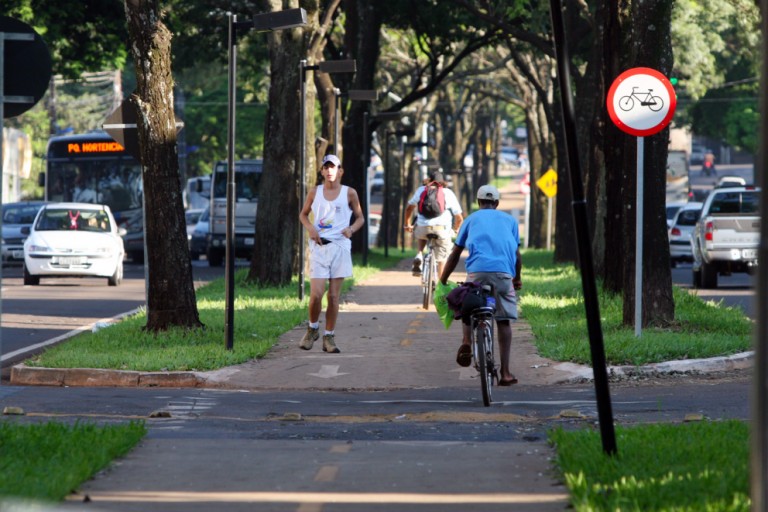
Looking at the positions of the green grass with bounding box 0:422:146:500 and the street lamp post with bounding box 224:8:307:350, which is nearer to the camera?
the green grass with bounding box 0:422:146:500

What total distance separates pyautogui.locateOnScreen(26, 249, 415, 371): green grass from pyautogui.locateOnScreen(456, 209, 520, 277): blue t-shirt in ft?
8.98

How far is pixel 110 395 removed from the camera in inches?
482

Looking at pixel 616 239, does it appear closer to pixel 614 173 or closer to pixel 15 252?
pixel 614 173

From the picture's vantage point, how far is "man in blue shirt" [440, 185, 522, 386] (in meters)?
12.3

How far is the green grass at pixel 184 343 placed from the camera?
1370 cm

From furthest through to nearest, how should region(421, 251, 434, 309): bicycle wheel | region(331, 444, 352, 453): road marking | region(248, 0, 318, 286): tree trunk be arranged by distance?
region(248, 0, 318, 286): tree trunk < region(421, 251, 434, 309): bicycle wheel < region(331, 444, 352, 453): road marking

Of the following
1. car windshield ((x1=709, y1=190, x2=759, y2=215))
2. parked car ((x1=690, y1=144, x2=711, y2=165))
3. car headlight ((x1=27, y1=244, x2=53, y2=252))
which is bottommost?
car headlight ((x1=27, y1=244, x2=53, y2=252))

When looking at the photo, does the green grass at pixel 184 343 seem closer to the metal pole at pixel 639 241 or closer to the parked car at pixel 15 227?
the metal pole at pixel 639 241

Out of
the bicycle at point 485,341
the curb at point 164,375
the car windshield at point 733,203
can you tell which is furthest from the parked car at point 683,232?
the bicycle at point 485,341

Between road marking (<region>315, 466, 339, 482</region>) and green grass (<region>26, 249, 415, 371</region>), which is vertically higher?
road marking (<region>315, 466, 339, 482</region>)

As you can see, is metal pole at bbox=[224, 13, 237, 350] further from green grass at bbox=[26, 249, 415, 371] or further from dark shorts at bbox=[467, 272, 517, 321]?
dark shorts at bbox=[467, 272, 517, 321]

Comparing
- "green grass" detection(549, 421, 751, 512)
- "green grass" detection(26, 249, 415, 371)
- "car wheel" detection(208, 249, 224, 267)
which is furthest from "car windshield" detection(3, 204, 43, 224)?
"green grass" detection(549, 421, 751, 512)

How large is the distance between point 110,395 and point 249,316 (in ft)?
21.8

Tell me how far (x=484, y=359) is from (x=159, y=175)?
5741 millimetres
